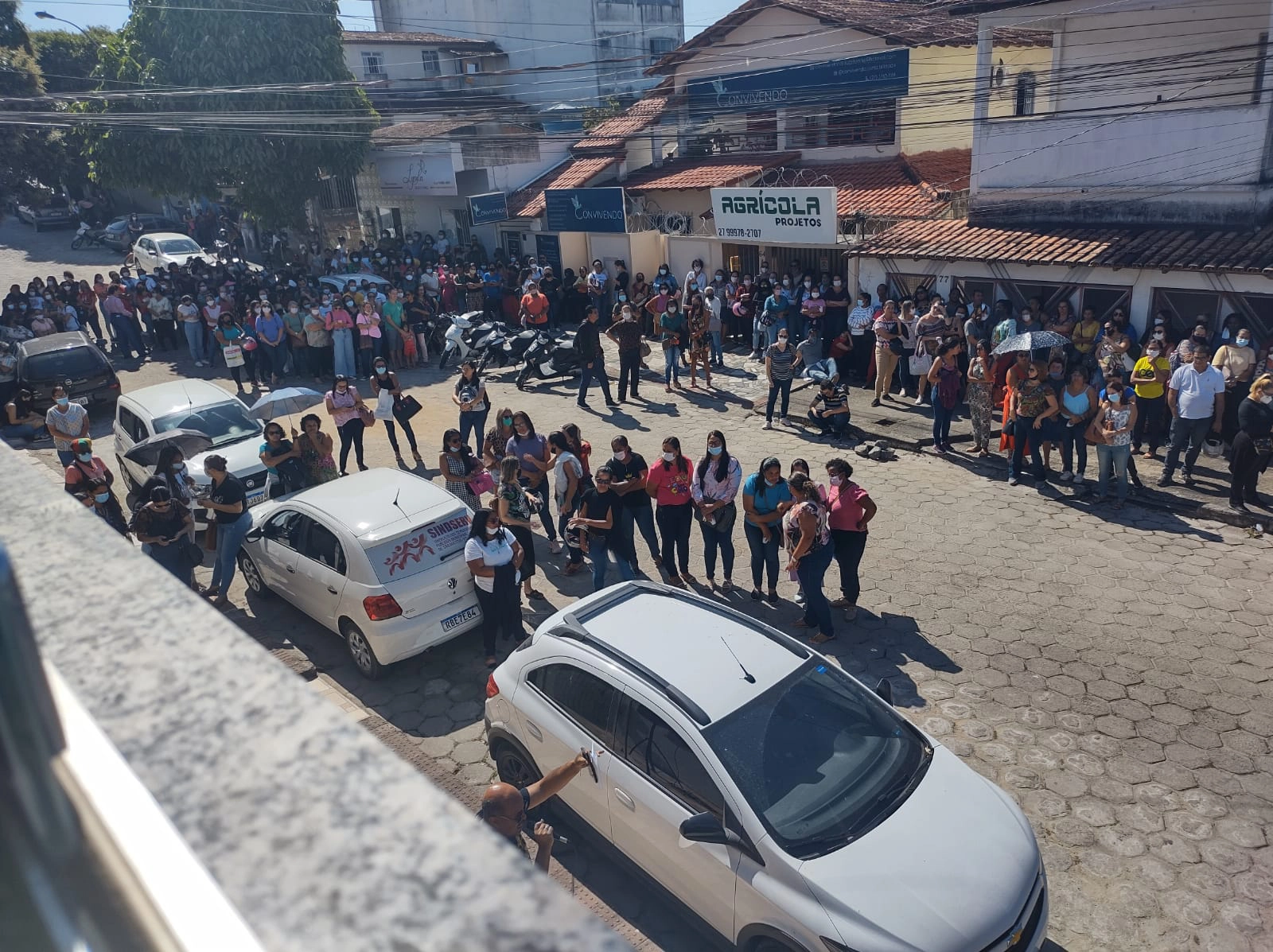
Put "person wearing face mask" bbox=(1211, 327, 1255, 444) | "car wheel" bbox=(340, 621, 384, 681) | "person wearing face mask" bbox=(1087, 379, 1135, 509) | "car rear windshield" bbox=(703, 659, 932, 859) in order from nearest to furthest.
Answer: "car rear windshield" bbox=(703, 659, 932, 859) → "car wheel" bbox=(340, 621, 384, 681) → "person wearing face mask" bbox=(1087, 379, 1135, 509) → "person wearing face mask" bbox=(1211, 327, 1255, 444)

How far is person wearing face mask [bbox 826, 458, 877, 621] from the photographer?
8.28 m

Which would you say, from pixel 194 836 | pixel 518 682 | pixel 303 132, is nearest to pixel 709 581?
pixel 518 682

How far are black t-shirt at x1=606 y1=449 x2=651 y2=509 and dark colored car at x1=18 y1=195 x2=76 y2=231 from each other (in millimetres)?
49173

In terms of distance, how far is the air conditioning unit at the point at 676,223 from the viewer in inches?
891

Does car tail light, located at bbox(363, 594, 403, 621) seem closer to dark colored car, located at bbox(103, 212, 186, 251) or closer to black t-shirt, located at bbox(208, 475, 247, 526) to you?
black t-shirt, located at bbox(208, 475, 247, 526)

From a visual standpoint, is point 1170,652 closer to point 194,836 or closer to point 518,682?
point 518,682

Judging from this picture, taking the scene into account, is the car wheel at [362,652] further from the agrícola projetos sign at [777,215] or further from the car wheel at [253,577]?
the agrícola projetos sign at [777,215]

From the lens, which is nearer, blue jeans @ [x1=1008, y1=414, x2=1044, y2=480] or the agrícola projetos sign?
blue jeans @ [x1=1008, y1=414, x2=1044, y2=480]

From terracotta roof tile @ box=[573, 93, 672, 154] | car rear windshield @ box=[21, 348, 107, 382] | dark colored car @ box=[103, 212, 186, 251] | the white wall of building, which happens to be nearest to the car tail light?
car rear windshield @ box=[21, 348, 107, 382]

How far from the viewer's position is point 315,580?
8570 millimetres

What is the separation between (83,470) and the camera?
9.82 meters

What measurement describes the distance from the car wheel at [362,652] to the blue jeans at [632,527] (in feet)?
8.48

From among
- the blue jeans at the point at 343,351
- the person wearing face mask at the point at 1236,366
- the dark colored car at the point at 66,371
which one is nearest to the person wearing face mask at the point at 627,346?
the blue jeans at the point at 343,351

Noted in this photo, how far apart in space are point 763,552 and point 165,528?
5762 mm
